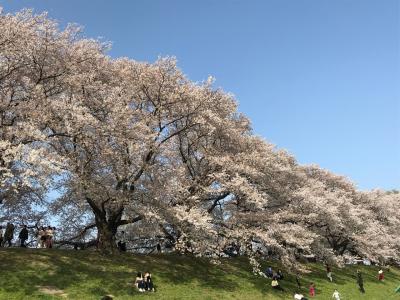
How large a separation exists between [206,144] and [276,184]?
9.95m

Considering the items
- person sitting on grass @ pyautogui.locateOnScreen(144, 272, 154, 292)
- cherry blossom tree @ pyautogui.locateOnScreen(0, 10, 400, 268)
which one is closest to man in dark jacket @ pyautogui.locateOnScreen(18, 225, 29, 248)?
cherry blossom tree @ pyautogui.locateOnScreen(0, 10, 400, 268)

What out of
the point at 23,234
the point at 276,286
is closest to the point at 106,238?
the point at 23,234

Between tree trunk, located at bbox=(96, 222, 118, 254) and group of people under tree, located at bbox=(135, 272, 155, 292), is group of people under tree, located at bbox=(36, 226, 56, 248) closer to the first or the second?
tree trunk, located at bbox=(96, 222, 118, 254)

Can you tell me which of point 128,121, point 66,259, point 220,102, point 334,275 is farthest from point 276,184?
point 66,259

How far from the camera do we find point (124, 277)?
109 ft

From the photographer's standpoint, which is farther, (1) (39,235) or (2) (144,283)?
(1) (39,235)

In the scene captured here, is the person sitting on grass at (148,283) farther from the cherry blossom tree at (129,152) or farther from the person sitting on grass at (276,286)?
the person sitting on grass at (276,286)

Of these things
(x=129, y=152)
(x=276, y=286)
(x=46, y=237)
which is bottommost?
(x=276, y=286)

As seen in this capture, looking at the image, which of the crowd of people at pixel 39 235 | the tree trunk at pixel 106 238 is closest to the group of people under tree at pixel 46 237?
the crowd of people at pixel 39 235

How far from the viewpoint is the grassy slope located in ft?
94.3

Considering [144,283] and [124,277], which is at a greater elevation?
[124,277]

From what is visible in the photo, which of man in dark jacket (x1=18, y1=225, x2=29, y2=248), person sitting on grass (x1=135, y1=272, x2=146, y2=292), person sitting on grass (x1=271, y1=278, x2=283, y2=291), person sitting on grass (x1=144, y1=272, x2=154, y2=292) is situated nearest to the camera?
person sitting on grass (x1=135, y1=272, x2=146, y2=292)

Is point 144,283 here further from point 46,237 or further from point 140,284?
point 46,237

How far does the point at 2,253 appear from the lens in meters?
32.6
